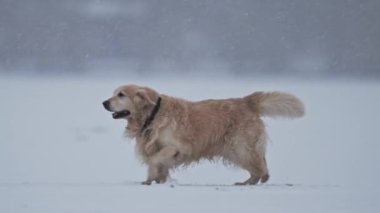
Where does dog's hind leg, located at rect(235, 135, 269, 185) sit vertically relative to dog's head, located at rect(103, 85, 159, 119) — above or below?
below

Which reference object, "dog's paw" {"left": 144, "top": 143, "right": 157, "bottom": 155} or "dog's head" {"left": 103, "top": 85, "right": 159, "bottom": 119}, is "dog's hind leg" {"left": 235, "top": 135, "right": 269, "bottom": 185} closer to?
"dog's paw" {"left": 144, "top": 143, "right": 157, "bottom": 155}

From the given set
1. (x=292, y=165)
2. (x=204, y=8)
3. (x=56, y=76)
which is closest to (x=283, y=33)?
(x=204, y=8)

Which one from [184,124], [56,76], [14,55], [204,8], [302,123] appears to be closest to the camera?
[184,124]

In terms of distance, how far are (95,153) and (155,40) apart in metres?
24.7

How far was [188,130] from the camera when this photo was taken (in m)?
10.4

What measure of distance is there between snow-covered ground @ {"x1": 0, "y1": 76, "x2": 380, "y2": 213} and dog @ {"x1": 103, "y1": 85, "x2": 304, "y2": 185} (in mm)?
467

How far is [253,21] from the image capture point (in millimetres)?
40375

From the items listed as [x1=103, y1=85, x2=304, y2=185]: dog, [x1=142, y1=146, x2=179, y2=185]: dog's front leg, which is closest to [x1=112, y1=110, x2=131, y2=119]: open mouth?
[x1=103, y1=85, x2=304, y2=185]: dog

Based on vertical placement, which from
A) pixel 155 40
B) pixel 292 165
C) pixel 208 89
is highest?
pixel 155 40

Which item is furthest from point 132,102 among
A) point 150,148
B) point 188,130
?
point 188,130

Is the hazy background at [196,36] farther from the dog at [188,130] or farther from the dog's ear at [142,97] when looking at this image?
the dog's ear at [142,97]

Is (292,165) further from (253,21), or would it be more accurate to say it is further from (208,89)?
(253,21)

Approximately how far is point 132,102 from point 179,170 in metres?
1.02

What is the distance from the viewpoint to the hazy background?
129 feet
